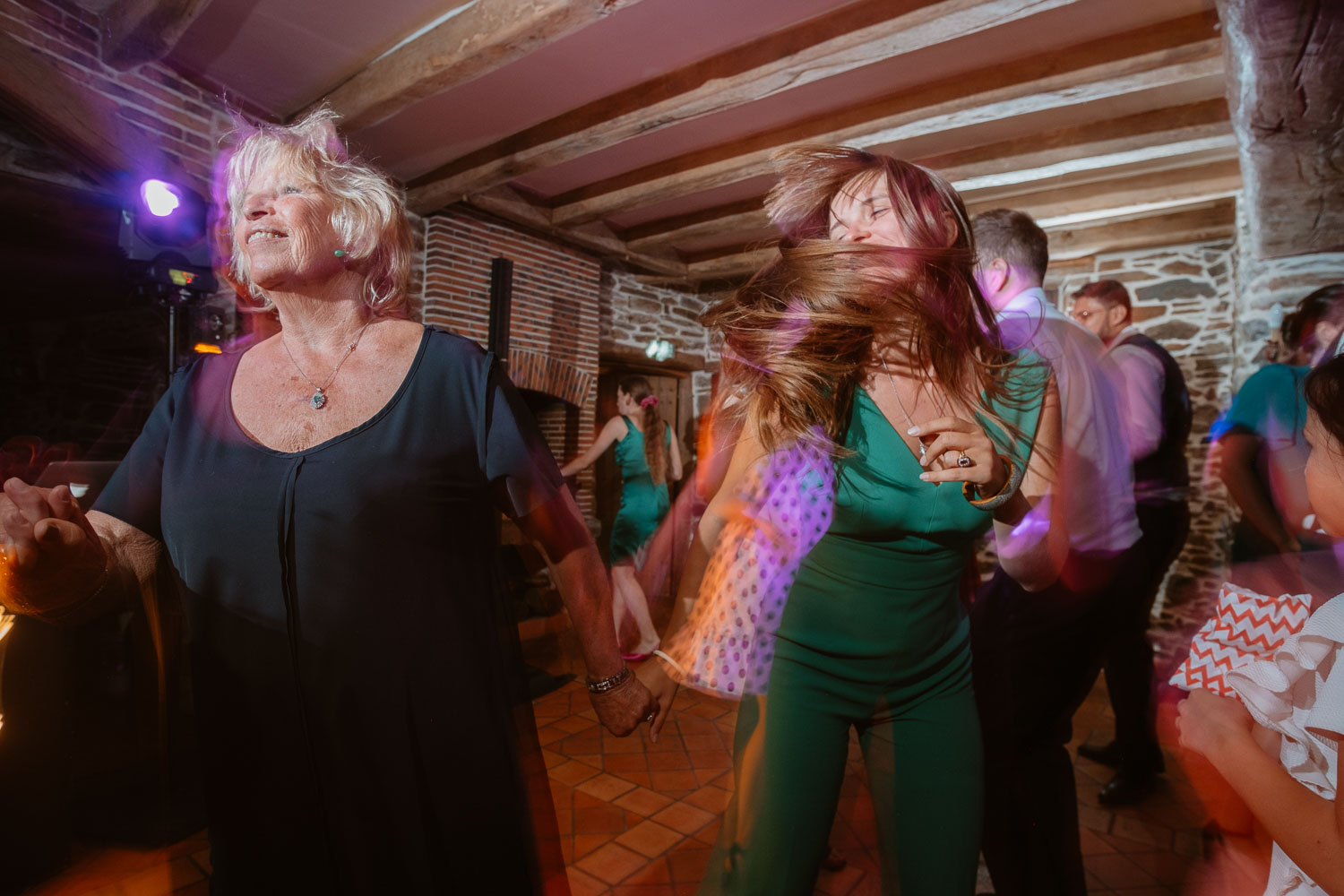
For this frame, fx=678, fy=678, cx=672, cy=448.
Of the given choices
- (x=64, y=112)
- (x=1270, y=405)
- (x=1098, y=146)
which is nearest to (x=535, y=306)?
(x=64, y=112)

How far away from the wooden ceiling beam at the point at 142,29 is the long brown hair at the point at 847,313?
352 centimetres

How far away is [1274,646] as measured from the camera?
1.14 metres

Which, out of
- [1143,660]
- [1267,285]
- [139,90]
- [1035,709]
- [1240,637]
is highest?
[139,90]

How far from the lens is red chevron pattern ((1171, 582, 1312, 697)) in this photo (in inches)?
44.9

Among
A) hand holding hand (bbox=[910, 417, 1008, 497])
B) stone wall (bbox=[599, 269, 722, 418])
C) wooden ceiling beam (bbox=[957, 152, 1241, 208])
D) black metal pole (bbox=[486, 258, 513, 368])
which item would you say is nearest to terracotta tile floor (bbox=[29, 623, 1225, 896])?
hand holding hand (bbox=[910, 417, 1008, 497])

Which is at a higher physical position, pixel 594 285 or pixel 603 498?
pixel 594 285

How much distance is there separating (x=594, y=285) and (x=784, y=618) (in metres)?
6.07

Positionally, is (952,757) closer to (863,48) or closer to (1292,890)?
(1292,890)

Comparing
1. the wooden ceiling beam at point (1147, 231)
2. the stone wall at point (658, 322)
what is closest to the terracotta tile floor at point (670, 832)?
the wooden ceiling beam at point (1147, 231)

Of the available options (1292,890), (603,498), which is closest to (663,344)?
(603,498)

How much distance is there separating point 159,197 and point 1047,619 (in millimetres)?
4745

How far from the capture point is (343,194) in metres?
1.43

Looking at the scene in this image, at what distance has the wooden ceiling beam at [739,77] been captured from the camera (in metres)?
3.14

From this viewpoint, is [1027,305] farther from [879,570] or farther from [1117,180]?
[1117,180]
